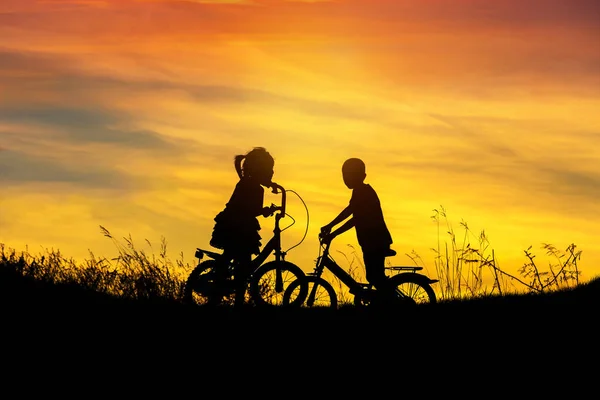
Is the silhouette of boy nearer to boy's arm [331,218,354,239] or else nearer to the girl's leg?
boy's arm [331,218,354,239]

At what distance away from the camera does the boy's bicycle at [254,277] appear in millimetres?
13594

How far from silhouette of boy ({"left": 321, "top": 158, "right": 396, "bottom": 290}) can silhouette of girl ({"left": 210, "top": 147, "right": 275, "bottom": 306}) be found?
1.14 m

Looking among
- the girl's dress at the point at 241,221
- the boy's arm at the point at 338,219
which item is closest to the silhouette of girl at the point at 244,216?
the girl's dress at the point at 241,221

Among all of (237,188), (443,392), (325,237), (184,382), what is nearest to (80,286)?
(237,188)

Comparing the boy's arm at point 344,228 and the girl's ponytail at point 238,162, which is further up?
the girl's ponytail at point 238,162

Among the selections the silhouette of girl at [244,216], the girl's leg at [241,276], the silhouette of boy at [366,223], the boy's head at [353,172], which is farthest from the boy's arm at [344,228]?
the girl's leg at [241,276]

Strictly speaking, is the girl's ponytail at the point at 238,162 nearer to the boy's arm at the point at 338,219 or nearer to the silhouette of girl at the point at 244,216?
the silhouette of girl at the point at 244,216

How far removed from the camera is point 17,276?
15.3 metres

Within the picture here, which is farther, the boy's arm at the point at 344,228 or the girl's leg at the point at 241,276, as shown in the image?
the girl's leg at the point at 241,276

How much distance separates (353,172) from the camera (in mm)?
13344

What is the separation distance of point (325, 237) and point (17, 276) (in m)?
5.88

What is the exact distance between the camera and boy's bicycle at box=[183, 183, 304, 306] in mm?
13594

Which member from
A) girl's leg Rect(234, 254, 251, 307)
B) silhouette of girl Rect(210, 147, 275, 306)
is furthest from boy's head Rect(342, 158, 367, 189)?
girl's leg Rect(234, 254, 251, 307)

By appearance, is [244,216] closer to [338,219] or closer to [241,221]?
[241,221]
